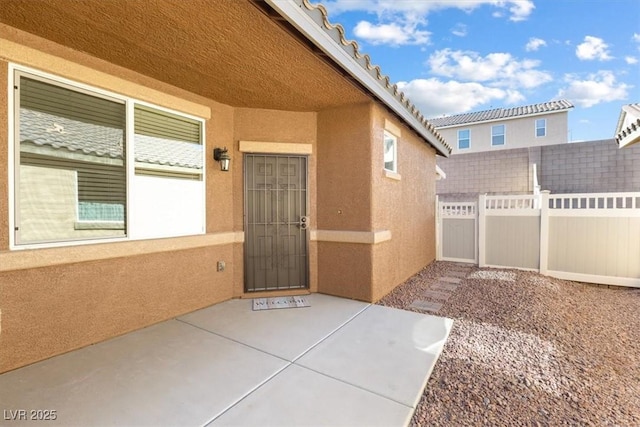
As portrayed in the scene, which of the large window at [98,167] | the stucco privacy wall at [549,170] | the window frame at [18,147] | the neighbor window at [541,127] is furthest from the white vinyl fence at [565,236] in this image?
the neighbor window at [541,127]

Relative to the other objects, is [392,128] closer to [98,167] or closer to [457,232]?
[457,232]

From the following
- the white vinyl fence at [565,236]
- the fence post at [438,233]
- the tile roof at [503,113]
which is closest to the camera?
the white vinyl fence at [565,236]

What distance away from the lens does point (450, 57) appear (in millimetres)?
15117

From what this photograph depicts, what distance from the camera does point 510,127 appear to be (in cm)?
1766

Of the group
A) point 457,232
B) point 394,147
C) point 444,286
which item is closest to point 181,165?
point 394,147

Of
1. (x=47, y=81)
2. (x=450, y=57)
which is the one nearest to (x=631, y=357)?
(x=47, y=81)

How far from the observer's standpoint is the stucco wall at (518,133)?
1661cm

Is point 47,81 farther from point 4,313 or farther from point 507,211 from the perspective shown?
point 507,211

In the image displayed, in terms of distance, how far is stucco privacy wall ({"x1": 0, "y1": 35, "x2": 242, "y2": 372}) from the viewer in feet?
9.10

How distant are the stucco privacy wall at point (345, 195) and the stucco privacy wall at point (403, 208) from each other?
0.53 feet

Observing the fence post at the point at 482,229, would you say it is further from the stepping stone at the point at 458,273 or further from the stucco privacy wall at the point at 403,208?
the stucco privacy wall at the point at 403,208

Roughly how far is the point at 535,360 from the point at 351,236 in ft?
9.50

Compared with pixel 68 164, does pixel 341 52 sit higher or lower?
higher

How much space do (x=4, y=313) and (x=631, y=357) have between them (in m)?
6.57
